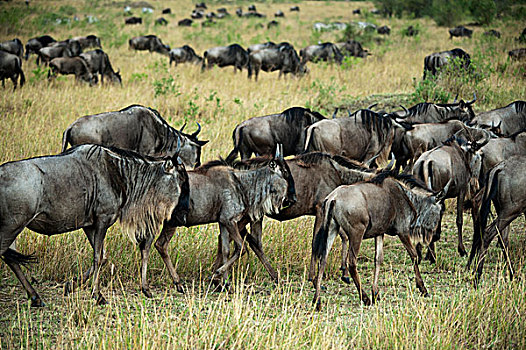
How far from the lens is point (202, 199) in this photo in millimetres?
5242

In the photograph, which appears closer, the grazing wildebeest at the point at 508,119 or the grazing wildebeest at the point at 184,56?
the grazing wildebeest at the point at 508,119

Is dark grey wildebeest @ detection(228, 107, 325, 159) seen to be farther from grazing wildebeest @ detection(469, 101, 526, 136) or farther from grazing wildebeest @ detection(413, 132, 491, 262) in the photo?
grazing wildebeest @ detection(469, 101, 526, 136)

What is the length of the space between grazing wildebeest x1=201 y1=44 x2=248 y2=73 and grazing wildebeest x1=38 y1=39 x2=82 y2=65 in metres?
4.71

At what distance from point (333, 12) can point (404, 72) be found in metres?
33.0

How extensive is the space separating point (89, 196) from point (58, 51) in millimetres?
16416

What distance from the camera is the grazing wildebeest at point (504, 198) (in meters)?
5.37

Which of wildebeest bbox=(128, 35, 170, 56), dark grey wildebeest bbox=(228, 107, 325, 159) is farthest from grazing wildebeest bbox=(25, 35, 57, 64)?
dark grey wildebeest bbox=(228, 107, 325, 159)

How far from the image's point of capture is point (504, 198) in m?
5.44

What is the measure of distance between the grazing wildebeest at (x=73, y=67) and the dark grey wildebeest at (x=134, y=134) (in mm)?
8974

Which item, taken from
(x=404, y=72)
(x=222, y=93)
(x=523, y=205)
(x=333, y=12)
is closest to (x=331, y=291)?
(x=523, y=205)

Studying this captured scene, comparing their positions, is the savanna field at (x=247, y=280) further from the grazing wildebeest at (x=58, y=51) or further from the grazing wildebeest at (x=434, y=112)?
the grazing wildebeest at (x=58, y=51)

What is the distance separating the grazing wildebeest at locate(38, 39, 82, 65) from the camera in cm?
1888

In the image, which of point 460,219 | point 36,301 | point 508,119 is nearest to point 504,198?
point 460,219

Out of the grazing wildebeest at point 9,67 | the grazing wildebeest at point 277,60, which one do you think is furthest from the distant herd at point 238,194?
the grazing wildebeest at point 277,60
